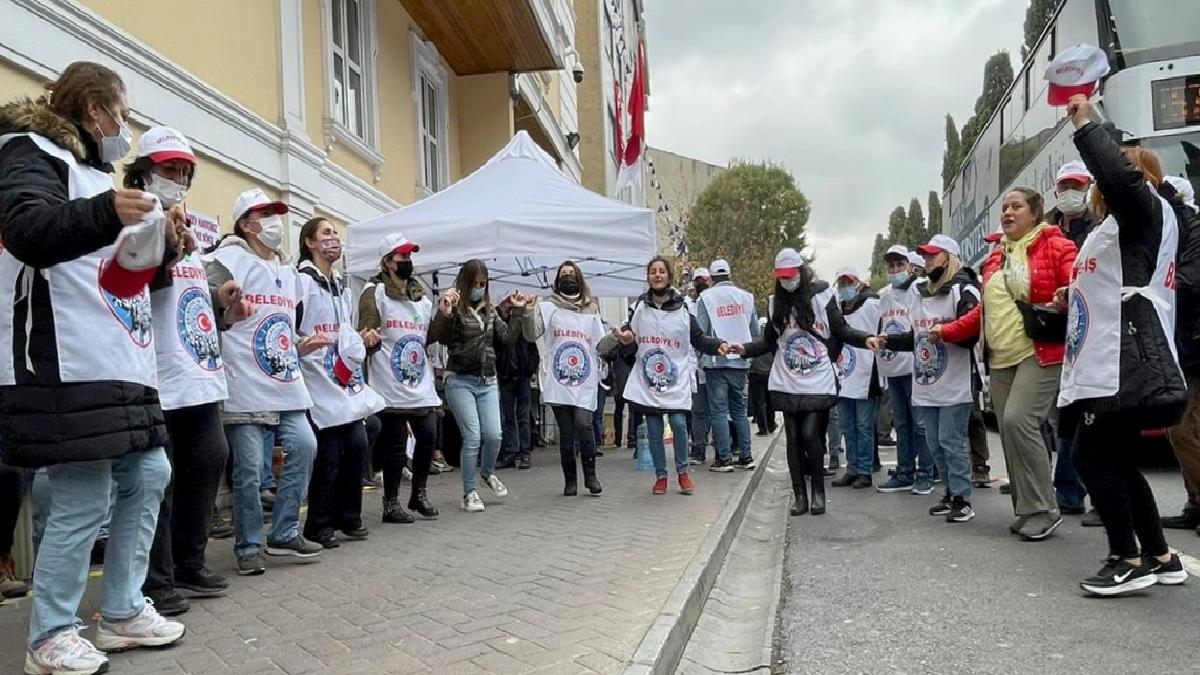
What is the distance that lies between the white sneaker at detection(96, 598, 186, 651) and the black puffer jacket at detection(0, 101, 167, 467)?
2.47ft

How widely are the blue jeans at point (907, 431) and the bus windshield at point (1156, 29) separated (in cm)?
389

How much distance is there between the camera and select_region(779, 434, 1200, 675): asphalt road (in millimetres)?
3695

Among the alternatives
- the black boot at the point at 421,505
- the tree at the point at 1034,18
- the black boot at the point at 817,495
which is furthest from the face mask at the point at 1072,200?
the tree at the point at 1034,18

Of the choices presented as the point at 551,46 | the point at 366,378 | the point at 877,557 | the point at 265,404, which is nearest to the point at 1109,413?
the point at 877,557

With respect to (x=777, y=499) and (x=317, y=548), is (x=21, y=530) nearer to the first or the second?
(x=317, y=548)

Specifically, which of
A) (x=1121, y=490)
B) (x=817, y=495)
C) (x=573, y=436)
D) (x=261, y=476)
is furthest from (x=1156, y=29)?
(x=261, y=476)

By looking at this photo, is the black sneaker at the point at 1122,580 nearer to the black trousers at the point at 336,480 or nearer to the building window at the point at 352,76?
the black trousers at the point at 336,480

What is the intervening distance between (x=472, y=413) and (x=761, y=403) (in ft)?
25.3

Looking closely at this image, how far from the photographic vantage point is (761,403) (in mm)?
14039

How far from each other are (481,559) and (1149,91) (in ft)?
24.8

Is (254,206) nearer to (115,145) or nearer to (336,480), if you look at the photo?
(115,145)

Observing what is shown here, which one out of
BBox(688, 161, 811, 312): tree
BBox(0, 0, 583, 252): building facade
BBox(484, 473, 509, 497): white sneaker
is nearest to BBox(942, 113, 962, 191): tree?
BBox(688, 161, 811, 312): tree

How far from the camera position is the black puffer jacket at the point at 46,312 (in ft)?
9.62

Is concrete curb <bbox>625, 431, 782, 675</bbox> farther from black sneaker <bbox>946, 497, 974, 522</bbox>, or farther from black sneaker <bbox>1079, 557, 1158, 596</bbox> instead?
black sneaker <bbox>1079, 557, 1158, 596</bbox>
